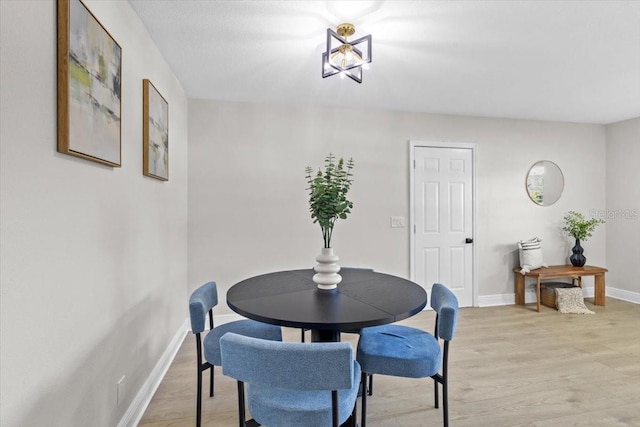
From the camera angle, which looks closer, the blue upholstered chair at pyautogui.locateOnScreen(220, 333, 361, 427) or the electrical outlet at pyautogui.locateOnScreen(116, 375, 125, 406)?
the blue upholstered chair at pyautogui.locateOnScreen(220, 333, 361, 427)

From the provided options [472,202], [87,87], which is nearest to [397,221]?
[472,202]

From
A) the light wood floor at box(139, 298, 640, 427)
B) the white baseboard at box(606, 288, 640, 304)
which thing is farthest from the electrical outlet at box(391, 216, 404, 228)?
the white baseboard at box(606, 288, 640, 304)

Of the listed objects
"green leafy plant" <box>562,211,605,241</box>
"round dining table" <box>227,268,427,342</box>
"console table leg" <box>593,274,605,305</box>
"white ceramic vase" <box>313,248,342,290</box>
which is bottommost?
"console table leg" <box>593,274,605,305</box>

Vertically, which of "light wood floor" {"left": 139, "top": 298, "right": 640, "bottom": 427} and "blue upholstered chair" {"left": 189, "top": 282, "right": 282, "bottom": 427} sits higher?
"blue upholstered chair" {"left": 189, "top": 282, "right": 282, "bottom": 427}

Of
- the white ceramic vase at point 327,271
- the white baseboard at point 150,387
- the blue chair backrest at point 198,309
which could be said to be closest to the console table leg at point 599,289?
the white ceramic vase at point 327,271

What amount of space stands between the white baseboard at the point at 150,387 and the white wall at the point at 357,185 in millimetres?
807

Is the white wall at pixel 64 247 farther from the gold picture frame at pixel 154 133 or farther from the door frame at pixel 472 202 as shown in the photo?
the door frame at pixel 472 202

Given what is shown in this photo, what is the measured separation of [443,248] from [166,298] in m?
3.21

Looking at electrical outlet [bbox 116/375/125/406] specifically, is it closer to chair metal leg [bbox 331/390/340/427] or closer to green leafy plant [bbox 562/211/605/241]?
chair metal leg [bbox 331/390/340/427]

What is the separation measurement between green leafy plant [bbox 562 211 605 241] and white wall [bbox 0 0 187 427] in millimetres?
4971

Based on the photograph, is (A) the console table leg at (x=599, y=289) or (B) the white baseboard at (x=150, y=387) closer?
(B) the white baseboard at (x=150, y=387)

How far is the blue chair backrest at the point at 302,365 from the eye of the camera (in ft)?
3.51

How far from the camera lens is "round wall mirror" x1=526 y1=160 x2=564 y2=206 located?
4.39m

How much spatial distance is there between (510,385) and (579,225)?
2.97 metres
